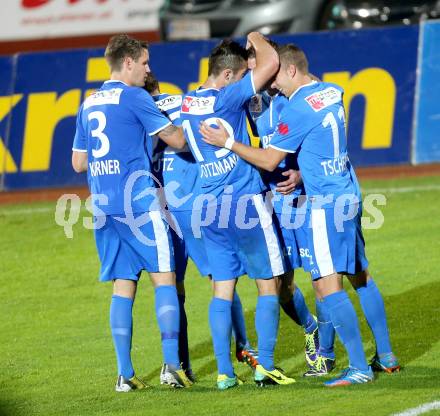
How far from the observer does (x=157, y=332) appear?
33.3 feet

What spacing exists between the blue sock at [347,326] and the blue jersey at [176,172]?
1337 millimetres

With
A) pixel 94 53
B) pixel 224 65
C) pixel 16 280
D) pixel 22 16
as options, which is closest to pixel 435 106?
pixel 94 53

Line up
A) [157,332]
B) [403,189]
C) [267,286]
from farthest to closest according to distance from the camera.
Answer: [403,189] → [157,332] → [267,286]

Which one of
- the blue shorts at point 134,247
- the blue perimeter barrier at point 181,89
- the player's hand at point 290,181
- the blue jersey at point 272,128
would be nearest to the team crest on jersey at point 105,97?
the blue shorts at point 134,247

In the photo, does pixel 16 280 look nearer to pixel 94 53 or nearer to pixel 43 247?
pixel 43 247

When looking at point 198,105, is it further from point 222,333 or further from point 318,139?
point 222,333

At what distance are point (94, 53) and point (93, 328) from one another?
22.2ft

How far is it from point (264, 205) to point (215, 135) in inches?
22.9

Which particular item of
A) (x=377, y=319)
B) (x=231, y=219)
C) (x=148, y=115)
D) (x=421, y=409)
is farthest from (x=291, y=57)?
(x=421, y=409)

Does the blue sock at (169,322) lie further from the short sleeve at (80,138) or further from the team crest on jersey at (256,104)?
the team crest on jersey at (256,104)

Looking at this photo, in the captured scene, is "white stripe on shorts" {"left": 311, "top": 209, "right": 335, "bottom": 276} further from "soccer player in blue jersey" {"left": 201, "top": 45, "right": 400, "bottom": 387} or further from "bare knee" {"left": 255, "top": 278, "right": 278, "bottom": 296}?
"bare knee" {"left": 255, "top": 278, "right": 278, "bottom": 296}

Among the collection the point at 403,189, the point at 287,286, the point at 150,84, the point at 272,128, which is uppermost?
the point at 150,84

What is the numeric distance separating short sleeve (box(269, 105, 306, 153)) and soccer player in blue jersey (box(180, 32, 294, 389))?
0.95 feet

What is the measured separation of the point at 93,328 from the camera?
10.4m
